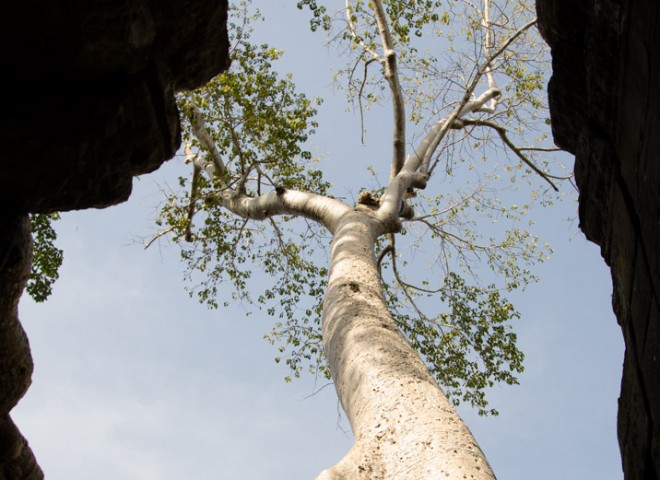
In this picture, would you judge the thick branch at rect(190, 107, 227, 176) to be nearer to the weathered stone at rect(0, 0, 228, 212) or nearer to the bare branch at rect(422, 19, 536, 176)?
the bare branch at rect(422, 19, 536, 176)

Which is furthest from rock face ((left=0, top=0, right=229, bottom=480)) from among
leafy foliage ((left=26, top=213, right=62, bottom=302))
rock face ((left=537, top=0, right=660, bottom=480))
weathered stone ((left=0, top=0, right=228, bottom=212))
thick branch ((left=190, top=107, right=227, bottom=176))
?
thick branch ((left=190, top=107, right=227, bottom=176))

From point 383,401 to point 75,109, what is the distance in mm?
2202

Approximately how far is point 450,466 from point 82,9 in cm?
240

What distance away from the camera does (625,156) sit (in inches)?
78.8

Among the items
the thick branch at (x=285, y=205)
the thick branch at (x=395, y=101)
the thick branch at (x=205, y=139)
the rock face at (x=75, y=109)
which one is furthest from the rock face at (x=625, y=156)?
the thick branch at (x=205, y=139)

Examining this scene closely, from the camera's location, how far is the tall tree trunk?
2920 mm

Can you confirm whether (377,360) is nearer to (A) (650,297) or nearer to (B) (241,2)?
(A) (650,297)

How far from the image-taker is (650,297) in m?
1.84

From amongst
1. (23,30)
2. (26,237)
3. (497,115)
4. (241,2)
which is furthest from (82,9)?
(497,115)

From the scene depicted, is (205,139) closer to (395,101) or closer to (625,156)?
(395,101)

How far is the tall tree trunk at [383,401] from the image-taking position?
292cm

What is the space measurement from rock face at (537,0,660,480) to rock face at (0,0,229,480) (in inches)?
60.8

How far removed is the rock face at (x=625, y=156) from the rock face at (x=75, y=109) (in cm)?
154

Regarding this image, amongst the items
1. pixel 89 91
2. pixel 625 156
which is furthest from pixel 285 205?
pixel 625 156
